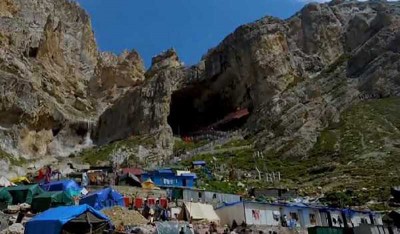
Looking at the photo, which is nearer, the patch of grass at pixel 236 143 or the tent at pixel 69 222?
the tent at pixel 69 222

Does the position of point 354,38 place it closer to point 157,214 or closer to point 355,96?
point 355,96

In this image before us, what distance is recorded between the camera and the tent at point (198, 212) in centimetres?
4153

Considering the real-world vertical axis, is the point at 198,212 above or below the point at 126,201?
below

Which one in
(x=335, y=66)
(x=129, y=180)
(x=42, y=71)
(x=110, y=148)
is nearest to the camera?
(x=129, y=180)

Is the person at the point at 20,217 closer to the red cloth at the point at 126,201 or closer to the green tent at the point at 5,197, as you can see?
the green tent at the point at 5,197

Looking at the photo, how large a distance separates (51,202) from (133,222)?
8037 millimetres

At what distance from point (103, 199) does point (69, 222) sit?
10.9 m

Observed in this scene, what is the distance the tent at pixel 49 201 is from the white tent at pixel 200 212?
9659 mm

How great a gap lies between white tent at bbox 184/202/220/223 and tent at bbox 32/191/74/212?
31.7 feet

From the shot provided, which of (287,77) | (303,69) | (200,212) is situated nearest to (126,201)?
(200,212)

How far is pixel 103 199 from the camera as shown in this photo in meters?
41.8

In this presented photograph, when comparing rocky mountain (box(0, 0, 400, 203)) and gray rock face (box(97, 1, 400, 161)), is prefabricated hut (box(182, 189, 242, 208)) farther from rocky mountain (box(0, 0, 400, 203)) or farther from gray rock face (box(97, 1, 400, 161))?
gray rock face (box(97, 1, 400, 161))

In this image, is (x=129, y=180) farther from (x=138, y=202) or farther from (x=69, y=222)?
(x=69, y=222)

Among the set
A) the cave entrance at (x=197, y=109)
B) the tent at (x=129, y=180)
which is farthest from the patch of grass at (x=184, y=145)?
the tent at (x=129, y=180)
